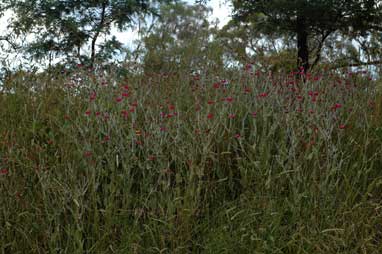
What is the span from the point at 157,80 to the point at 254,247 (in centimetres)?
300

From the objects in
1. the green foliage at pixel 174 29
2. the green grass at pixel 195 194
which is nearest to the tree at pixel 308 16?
the green foliage at pixel 174 29

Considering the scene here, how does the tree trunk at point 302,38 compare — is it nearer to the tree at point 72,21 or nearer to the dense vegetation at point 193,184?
the tree at point 72,21

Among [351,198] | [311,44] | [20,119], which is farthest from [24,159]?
[311,44]

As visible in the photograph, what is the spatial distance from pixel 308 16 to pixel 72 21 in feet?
25.2

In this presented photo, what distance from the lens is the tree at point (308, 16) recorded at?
13.3m

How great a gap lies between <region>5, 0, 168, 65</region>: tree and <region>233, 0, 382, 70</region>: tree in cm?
363

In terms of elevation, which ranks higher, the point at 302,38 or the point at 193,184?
the point at 302,38

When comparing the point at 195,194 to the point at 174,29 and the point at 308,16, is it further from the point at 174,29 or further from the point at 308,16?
the point at 174,29

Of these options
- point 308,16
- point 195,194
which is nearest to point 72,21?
point 308,16

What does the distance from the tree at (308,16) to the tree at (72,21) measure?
3.63m

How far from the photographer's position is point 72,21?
1462cm

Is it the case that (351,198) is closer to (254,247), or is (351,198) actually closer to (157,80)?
(254,247)

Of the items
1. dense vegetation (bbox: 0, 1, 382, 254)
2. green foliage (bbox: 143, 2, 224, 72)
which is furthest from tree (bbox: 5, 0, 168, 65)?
dense vegetation (bbox: 0, 1, 382, 254)

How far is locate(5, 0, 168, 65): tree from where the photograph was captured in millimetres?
14602
